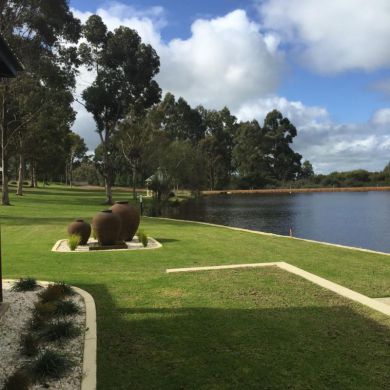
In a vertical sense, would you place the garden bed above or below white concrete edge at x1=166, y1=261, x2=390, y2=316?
below

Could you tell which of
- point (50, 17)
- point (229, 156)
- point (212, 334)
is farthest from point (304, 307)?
point (229, 156)

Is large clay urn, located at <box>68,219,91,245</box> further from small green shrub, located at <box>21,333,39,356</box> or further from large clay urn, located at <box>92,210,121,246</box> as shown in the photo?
small green shrub, located at <box>21,333,39,356</box>

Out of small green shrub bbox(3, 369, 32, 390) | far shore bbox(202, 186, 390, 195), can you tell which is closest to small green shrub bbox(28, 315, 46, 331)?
small green shrub bbox(3, 369, 32, 390)

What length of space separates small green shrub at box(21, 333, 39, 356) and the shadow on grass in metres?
0.76

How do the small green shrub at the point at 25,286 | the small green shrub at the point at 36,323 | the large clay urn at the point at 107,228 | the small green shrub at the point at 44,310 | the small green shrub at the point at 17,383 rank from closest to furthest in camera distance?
the small green shrub at the point at 17,383 < the small green shrub at the point at 36,323 < the small green shrub at the point at 44,310 < the small green shrub at the point at 25,286 < the large clay urn at the point at 107,228

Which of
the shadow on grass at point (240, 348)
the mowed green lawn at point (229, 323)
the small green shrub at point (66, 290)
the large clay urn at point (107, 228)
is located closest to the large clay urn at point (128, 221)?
the large clay urn at point (107, 228)

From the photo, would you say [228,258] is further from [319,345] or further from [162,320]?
[319,345]

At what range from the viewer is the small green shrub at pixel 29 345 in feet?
17.3

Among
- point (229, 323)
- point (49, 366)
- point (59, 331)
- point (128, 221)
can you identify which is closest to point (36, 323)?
point (59, 331)

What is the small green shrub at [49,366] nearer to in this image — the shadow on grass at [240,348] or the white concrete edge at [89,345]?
the white concrete edge at [89,345]

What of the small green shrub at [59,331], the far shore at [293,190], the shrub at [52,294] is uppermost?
the far shore at [293,190]

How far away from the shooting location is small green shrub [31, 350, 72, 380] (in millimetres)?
4758

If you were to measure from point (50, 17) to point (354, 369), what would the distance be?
29975mm

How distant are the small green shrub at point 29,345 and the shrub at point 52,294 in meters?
1.60
